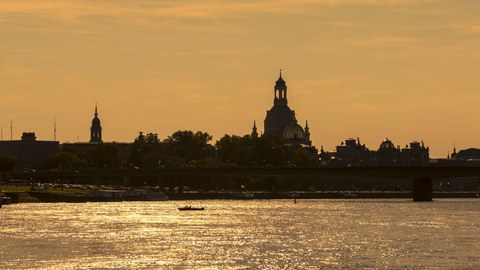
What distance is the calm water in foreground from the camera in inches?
4082

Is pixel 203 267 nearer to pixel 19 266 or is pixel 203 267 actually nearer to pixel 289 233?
pixel 19 266

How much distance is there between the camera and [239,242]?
126 meters

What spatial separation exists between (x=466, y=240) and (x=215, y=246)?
2273 cm

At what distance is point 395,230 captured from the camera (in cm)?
14612

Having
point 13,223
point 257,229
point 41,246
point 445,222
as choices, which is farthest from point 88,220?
point 41,246

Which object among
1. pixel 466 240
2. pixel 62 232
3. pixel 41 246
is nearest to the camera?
pixel 41 246

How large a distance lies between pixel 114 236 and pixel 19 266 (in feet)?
116

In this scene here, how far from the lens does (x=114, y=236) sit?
135 meters

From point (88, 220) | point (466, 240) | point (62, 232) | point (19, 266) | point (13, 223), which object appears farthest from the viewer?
point (88, 220)

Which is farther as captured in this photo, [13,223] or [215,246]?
[13,223]

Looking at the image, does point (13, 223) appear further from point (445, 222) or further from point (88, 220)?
point (445, 222)

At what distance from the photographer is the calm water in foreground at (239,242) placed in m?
104

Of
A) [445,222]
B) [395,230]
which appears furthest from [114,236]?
[445,222]

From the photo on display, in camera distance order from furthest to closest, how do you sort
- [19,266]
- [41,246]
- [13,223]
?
[13,223] < [41,246] < [19,266]
